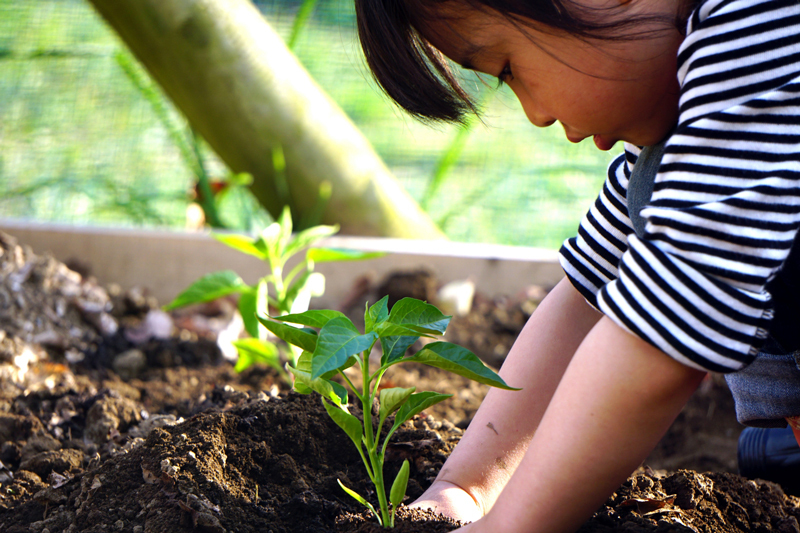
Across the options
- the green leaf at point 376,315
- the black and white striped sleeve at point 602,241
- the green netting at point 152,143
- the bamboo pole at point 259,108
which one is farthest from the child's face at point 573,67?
the green netting at point 152,143

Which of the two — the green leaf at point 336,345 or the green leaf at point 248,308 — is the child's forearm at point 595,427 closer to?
the green leaf at point 336,345

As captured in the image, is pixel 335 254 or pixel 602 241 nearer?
pixel 602 241

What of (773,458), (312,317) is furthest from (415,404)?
(773,458)

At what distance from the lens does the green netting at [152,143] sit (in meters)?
2.80

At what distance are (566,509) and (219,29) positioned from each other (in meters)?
1.91

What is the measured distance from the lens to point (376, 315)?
70 centimetres

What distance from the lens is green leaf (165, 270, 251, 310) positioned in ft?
3.84

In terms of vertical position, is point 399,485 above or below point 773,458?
above

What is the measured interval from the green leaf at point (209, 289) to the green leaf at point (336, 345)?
63 cm

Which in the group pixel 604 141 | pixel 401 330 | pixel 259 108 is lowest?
pixel 259 108

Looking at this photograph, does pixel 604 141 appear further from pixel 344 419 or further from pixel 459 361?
pixel 344 419

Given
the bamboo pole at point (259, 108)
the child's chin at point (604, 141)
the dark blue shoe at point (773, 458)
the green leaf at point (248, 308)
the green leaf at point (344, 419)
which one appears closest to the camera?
the green leaf at point (344, 419)

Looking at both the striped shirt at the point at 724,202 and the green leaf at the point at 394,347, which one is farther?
the green leaf at the point at 394,347

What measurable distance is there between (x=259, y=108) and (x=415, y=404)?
5.50 ft
